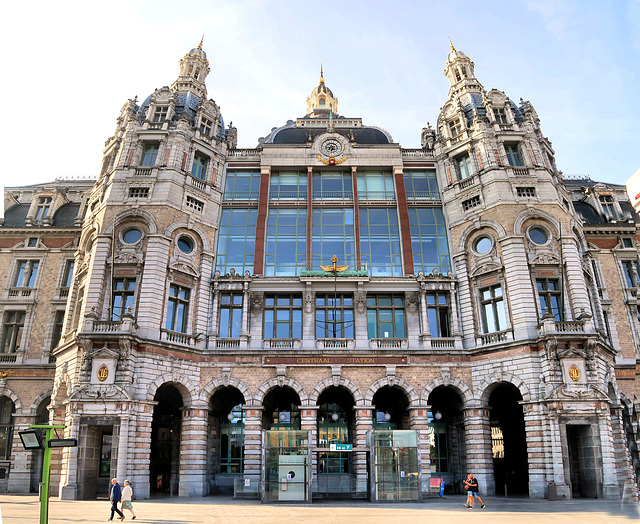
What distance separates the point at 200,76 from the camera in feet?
167

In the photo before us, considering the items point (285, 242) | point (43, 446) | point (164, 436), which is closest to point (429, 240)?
point (285, 242)

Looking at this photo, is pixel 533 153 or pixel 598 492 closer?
pixel 598 492

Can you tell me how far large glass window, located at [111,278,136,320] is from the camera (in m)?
34.7

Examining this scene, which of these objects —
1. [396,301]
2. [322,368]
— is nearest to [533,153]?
[396,301]

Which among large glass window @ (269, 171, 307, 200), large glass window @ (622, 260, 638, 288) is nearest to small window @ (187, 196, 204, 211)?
large glass window @ (269, 171, 307, 200)

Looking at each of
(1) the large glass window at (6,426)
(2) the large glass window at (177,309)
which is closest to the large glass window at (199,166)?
(2) the large glass window at (177,309)

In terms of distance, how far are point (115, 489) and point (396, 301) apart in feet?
78.3

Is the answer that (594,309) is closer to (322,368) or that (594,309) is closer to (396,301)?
(396,301)

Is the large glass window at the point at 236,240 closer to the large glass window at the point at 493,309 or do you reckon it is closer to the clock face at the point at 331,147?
the clock face at the point at 331,147

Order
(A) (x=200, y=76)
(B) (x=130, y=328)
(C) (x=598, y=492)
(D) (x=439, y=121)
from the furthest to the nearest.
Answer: (A) (x=200, y=76) < (D) (x=439, y=121) < (B) (x=130, y=328) < (C) (x=598, y=492)

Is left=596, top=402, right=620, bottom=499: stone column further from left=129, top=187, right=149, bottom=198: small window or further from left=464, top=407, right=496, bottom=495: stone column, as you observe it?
left=129, top=187, right=149, bottom=198: small window

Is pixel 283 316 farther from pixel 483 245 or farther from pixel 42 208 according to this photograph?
pixel 42 208

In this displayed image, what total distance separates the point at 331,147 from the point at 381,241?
1075 centimetres

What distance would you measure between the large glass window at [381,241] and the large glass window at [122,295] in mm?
A: 17917
